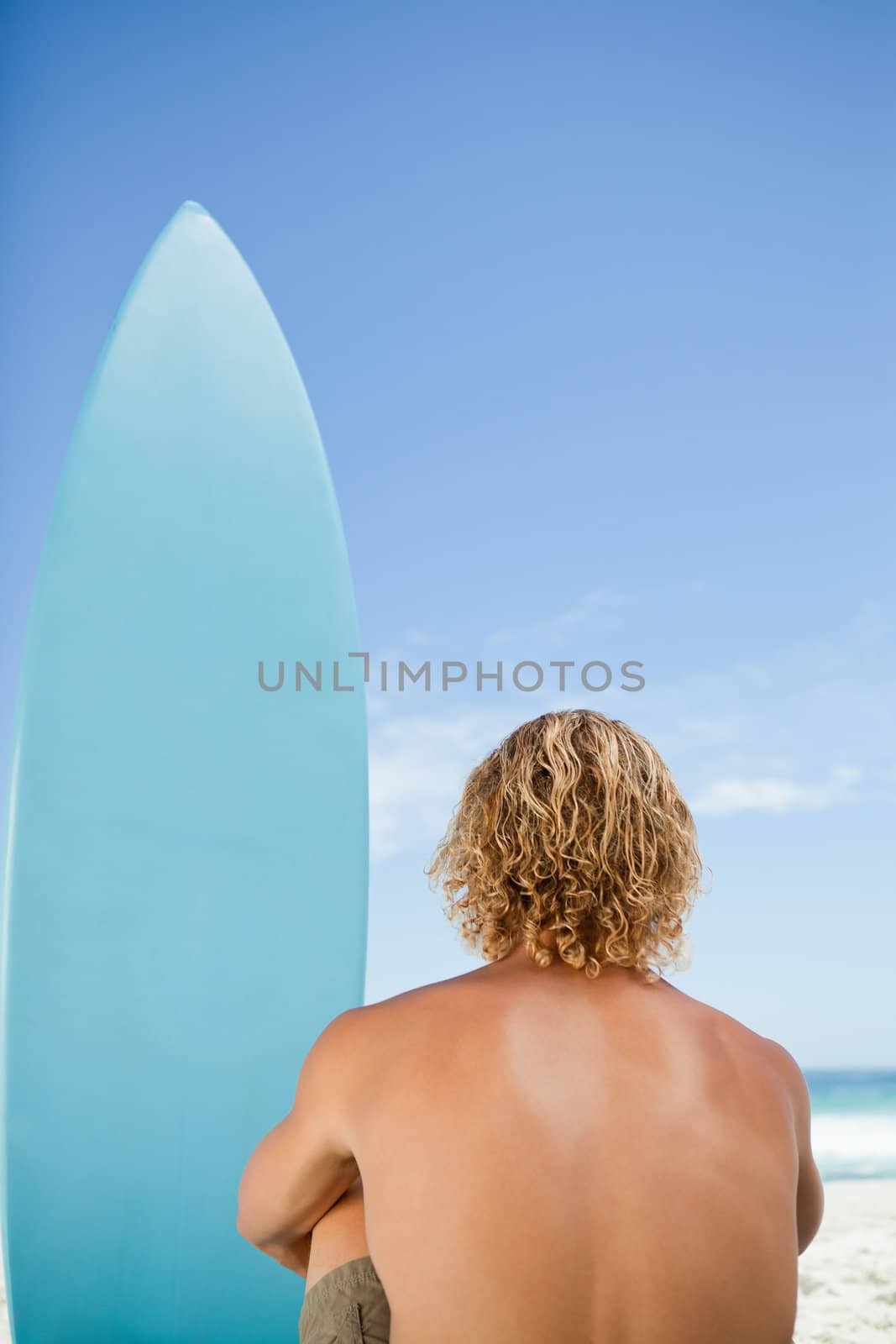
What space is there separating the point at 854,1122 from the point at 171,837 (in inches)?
333

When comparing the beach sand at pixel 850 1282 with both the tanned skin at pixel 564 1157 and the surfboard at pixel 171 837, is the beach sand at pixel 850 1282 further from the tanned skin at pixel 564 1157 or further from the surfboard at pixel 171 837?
the tanned skin at pixel 564 1157

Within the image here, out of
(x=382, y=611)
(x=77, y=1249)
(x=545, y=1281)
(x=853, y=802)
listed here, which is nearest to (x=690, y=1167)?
(x=545, y=1281)

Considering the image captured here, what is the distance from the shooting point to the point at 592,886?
36.0 inches

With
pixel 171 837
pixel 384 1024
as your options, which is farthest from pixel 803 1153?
pixel 171 837

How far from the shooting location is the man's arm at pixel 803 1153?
87 cm

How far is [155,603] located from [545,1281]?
1.52m

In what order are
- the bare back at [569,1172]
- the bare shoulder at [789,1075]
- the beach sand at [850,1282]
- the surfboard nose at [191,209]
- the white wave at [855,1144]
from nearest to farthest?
the bare back at [569,1172]
the bare shoulder at [789,1075]
the beach sand at [850,1282]
the surfboard nose at [191,209]
the white wave at [855,1144]

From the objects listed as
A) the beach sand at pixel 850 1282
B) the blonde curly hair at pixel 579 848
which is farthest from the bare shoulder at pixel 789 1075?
the beach sand at pixel 850 1282

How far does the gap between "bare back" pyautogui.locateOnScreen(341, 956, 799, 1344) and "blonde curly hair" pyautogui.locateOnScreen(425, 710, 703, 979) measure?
67 mm

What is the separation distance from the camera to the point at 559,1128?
771 millimetres

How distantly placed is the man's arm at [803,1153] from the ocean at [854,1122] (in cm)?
672

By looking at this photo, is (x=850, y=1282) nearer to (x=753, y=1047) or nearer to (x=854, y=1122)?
(x=753, y=1047)

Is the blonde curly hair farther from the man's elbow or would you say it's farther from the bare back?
the man's elbow

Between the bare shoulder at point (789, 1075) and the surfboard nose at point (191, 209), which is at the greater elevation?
the surfboard nose at point (191, 209)
